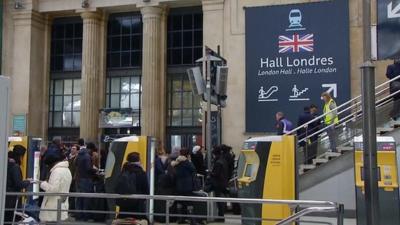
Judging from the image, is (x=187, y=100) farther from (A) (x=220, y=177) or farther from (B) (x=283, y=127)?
(A) (x=220, y=177)

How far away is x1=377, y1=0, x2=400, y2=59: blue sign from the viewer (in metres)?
6.99

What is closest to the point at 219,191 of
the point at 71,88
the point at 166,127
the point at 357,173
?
the point at 357,173

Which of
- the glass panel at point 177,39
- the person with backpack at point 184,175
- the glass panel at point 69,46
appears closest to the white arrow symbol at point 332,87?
the glass panel at point 177,39

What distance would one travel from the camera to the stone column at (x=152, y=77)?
25328 millimetres

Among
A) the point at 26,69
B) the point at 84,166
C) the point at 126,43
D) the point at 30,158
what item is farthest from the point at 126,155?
the point at 26,69

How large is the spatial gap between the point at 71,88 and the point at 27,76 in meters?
2.11

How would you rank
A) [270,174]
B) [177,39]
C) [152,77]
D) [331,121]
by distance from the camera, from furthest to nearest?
[177,39] → [152,77] → [331,121] → [270,174]

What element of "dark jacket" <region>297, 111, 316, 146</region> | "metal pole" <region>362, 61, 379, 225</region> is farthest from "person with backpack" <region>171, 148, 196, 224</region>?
"metal pole" <region>362, 61, 379, 225</region>

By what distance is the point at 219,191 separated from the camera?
42.1ft

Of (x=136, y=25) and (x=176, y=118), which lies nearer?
(x=176, y=118)

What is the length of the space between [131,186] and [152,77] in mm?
16870

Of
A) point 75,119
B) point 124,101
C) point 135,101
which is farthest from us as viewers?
point 75,119

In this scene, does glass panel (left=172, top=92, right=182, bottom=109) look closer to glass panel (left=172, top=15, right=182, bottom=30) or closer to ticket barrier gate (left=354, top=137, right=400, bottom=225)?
glass panel (left=172, top=15, right=182, bottom=30)

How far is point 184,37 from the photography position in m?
26.4
